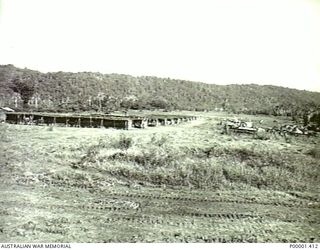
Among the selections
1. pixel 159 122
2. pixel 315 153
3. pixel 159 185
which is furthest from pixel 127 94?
pixel 315 153

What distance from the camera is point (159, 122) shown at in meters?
2.45

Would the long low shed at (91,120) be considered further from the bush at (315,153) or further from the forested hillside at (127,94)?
the bush at (315,153)

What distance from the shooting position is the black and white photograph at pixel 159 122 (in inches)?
93.7

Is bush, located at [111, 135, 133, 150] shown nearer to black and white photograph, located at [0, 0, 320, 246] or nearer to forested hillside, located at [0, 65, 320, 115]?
black and white photograph, located at [0, 0, 320, 246]

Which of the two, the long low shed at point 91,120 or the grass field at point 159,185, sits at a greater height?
the long low shed at point 91,120

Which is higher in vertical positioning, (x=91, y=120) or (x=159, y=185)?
(x=91, y=120)

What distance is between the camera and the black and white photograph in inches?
93.7

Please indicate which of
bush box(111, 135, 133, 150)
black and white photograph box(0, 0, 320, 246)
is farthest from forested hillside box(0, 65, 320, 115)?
bush box(111, 135, 133, 150)

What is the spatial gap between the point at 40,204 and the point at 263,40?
3.84ft

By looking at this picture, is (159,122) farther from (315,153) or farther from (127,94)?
(315,153)

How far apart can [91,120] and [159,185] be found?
39 cm

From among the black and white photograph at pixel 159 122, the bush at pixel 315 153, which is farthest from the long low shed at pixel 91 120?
the bush at pixel 315 153

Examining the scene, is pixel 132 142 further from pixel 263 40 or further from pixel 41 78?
pixel 263 40

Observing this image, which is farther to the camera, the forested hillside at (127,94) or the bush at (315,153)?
the bush at (315,153)
